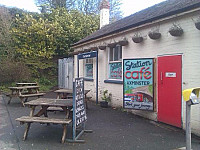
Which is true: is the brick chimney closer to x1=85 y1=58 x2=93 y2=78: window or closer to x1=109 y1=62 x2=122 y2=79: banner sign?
x1=85 y1=58 x2=93 y2=78: window

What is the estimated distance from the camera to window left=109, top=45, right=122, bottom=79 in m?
9.25

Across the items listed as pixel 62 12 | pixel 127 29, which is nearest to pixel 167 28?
pixel 127 29

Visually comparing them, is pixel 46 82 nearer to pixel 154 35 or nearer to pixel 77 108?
pixel 154 35

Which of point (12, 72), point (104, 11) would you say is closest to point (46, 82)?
point (12, 72)

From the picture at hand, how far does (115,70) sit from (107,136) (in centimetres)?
454

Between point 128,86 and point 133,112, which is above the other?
point 128,86

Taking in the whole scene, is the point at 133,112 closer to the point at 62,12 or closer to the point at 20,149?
the point at 20,149

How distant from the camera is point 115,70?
9539 mm

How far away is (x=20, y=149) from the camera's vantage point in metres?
4.48

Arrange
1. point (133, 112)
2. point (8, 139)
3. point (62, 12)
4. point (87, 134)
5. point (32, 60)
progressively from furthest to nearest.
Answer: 1. point (62, 12)
2. point (32, 60)
3. point (133, 112)
4. point (87, 134)
5. point (8, 139)

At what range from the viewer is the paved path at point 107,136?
15.3ft

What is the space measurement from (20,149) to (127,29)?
18.5 ft

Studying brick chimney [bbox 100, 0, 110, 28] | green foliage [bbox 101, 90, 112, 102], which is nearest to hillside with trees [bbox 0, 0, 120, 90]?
brick chimney [bbox 100, 0, 110, 28]

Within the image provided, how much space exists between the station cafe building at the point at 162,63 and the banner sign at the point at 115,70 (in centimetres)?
4
